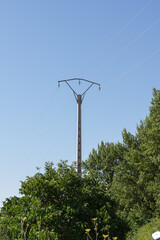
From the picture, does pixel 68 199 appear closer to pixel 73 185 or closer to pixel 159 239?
pixel 73 185

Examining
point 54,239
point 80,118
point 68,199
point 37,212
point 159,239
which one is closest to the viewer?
point 159,239

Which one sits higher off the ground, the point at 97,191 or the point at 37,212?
the point at 97,191

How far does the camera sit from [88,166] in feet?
147

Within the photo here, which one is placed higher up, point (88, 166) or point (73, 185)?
point (88, 166)

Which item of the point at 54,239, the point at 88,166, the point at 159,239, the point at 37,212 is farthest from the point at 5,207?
the point at 88,166

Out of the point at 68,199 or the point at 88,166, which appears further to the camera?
the point at 88,166

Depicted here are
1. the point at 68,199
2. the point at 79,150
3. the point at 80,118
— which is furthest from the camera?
the point at 80,118

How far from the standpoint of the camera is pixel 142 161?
3238 cm

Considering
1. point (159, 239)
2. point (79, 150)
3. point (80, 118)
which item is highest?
point (80, 118)

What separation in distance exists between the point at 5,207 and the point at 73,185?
3653mm

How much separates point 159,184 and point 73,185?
17256 millimetres

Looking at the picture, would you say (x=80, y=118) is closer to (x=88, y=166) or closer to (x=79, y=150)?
(x=79, y=150)

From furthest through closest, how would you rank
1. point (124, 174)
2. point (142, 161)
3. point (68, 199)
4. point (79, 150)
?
1. point (124, 174)
2. point (142, 161)
3. point (79, 150)
4. point (68, 199)

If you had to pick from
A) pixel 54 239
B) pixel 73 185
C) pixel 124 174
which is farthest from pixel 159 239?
pixel 124 174
